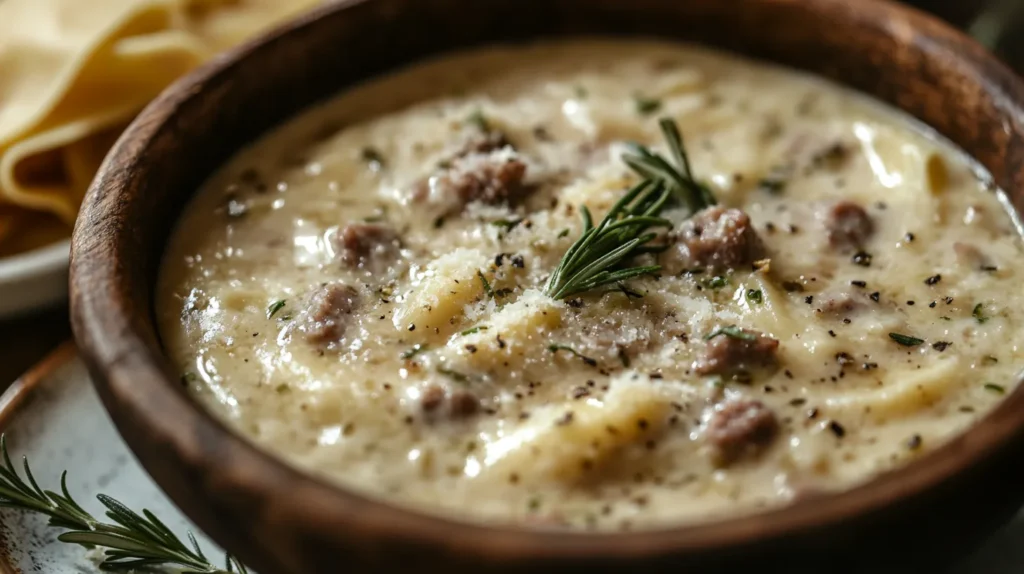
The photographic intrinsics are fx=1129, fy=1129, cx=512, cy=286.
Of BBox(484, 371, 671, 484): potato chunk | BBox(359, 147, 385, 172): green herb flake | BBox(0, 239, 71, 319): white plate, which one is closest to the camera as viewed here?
BBox(484, 371, 671, 484): potato chunk

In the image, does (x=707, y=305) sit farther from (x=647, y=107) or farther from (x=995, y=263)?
(x=647, y=107)

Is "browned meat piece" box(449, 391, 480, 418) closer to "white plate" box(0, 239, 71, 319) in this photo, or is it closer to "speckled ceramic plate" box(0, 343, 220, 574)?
"speckled ceramic plate" box(0, 343, 220, 574)

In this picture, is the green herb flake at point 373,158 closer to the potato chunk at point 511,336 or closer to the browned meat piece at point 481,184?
the browned meat piece at point 481,184

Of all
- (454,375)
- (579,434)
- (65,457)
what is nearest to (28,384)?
(65,457)

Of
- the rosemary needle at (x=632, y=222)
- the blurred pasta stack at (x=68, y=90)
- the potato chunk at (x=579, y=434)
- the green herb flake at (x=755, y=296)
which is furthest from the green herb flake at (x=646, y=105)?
the blurred pasta stack at (x=68, y=90)

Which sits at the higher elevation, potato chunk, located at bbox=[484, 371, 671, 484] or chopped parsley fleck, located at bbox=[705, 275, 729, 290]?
chopped parsley fleck, located at bbox=[705, 275, 729, 290]

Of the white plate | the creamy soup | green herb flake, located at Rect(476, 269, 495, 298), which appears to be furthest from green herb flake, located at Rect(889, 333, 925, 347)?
the white plate
